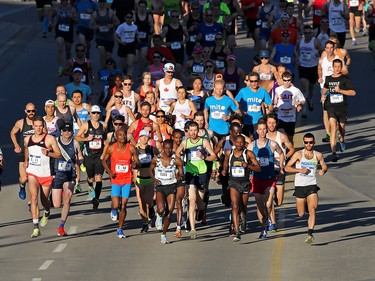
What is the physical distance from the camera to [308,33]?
3491cm

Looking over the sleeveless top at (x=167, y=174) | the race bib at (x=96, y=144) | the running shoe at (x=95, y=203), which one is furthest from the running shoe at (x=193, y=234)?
the race bib at (x=96, y=144)

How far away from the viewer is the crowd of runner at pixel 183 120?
24.9m

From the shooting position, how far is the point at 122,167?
25.1 meters

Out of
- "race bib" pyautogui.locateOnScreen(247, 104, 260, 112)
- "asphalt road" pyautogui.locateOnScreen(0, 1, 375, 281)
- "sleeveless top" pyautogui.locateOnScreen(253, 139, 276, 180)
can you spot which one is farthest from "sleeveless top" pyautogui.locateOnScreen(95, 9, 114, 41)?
"sleeveless top" pyautogui.locateOnScreen(253, 139, 276, 180)

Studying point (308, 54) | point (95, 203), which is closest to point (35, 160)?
point (95, 203)

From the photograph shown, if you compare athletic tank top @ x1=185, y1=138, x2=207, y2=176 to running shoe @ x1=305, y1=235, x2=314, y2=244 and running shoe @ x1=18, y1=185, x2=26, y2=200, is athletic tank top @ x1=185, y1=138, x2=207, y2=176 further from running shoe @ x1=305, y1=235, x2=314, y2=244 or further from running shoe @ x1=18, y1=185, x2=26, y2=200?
running shoe @ x1=18, y1=185, x2=26, y2=200

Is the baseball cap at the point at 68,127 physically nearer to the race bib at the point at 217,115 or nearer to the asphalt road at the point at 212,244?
the asphalt road at the point at 212,244

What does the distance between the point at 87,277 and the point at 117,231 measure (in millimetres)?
3156

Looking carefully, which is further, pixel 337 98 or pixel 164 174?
pixel 337 98

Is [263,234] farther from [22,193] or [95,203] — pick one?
[22,193]

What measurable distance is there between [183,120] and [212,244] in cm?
491

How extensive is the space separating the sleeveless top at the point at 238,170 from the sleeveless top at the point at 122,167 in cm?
164

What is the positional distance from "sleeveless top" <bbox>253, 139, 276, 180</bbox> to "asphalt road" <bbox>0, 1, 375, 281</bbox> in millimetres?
978

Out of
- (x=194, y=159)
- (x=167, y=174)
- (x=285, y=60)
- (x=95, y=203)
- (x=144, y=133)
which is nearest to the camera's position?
(x=167, y=174)
